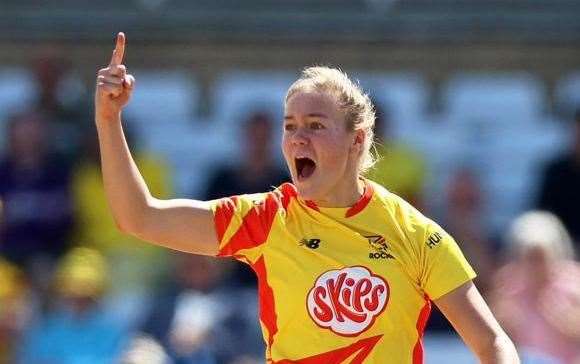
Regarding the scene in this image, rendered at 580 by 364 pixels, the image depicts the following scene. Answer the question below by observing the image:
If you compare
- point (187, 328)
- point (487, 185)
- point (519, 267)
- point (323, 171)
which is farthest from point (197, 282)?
point (323, 171)

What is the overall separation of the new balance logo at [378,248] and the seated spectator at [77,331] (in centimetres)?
405

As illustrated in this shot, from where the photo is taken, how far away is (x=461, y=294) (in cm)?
405

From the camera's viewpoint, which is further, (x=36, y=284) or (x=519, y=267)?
(x=36, y=284)

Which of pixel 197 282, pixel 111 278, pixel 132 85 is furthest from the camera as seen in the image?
pixel 111 278

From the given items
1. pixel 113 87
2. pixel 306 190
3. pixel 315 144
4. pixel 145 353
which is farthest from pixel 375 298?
pixel 145 353

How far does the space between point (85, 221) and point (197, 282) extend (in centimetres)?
118

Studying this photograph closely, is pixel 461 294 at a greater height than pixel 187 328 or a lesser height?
greater

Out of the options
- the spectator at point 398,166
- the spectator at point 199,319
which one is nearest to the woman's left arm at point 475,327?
the spectator at point 199,319

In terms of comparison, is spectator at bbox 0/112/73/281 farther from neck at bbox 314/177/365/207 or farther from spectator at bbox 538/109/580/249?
neck at bbox 314/177/365/207

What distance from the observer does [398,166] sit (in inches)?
346

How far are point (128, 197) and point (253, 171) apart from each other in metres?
4.62

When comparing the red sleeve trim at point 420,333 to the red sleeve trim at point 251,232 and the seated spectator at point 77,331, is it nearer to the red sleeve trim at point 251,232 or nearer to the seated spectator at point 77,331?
the red sleeve trim at point 251,232

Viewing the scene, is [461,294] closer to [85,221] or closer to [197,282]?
[197,282]

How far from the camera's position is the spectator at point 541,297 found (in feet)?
23.1
